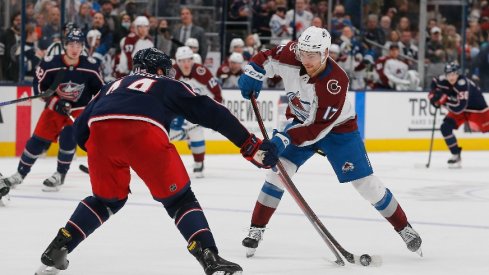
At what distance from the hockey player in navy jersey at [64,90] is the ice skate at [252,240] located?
3.10 m

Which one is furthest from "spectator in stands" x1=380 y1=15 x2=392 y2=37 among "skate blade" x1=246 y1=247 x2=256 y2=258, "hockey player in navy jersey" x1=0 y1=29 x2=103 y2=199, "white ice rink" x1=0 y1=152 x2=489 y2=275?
"skate blade" x1=246 y1=247 x2=256 y2=258

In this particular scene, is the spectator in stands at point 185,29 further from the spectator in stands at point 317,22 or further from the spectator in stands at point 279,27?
the spectator in stands at point 317,22

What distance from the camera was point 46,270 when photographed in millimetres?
4805

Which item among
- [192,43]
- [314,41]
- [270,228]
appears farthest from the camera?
[192,43]

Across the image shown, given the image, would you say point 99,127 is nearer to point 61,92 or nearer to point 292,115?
point 292,115

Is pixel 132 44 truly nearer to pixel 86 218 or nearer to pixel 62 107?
pixel 62 107

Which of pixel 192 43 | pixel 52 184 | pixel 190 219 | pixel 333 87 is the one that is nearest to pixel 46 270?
pixel 190 219

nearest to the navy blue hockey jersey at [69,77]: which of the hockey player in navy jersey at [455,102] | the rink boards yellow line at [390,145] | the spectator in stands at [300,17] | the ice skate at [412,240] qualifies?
the rink boards yellow line at [390,145]

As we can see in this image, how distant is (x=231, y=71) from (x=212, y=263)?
857cm

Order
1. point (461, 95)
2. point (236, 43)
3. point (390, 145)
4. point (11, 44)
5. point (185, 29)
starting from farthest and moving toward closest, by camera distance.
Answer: point (390, 145) → point (236, 43) → point (185, 29) → point (461, 95) → point (11, 44)

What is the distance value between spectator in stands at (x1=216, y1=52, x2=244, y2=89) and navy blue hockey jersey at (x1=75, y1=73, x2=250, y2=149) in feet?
27.0

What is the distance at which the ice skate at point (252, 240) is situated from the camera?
5.64m

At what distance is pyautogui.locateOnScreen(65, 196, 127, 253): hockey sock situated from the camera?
465 cm

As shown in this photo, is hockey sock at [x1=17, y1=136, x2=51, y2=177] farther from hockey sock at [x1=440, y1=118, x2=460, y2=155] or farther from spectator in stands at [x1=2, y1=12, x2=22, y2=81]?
hockey sock at [x1=440, y1=118, x2=460, y2=155]
